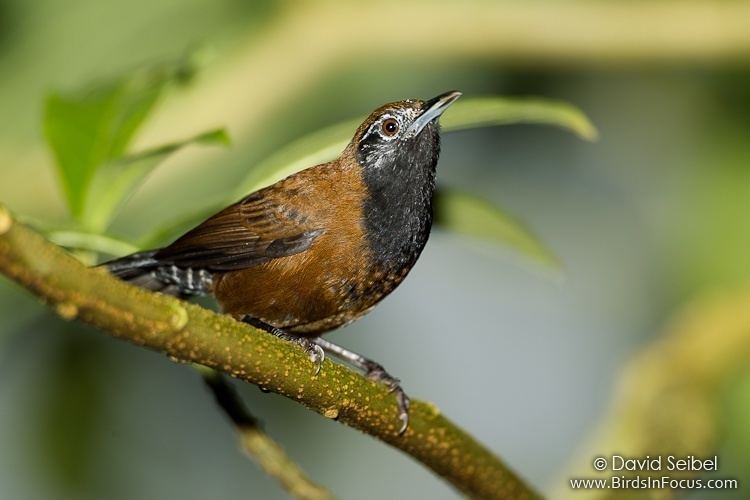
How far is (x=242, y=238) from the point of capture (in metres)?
3.97

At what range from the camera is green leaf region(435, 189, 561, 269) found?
386cm

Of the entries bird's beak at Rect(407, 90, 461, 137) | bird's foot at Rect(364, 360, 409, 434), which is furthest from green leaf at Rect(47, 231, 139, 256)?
bird's beak at Rect(407, 90, 461, 137)

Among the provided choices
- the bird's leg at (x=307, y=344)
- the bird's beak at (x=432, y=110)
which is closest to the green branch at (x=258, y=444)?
the bird's leg at (x=307, y=344)

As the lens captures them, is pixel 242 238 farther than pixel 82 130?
Yes

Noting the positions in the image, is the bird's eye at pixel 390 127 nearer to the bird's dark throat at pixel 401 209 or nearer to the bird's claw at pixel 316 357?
the bird's dark throat at pixel 401 209

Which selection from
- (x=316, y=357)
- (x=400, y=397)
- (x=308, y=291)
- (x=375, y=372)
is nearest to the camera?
(x=316, y=357)

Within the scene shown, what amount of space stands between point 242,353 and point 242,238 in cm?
146

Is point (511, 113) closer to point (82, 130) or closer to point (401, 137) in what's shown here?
point (401, 137)

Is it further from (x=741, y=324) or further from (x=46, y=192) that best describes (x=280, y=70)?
(x=741, y=324)

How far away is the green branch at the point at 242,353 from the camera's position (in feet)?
6.76

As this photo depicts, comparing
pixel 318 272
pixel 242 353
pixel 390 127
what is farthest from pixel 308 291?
pixel 242 353

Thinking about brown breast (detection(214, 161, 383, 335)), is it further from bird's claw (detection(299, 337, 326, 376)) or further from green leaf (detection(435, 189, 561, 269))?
bird's claw (detection(299, 337, 326, 376))

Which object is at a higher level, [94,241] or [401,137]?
[401,137]

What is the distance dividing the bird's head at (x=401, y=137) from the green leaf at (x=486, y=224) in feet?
0.90
